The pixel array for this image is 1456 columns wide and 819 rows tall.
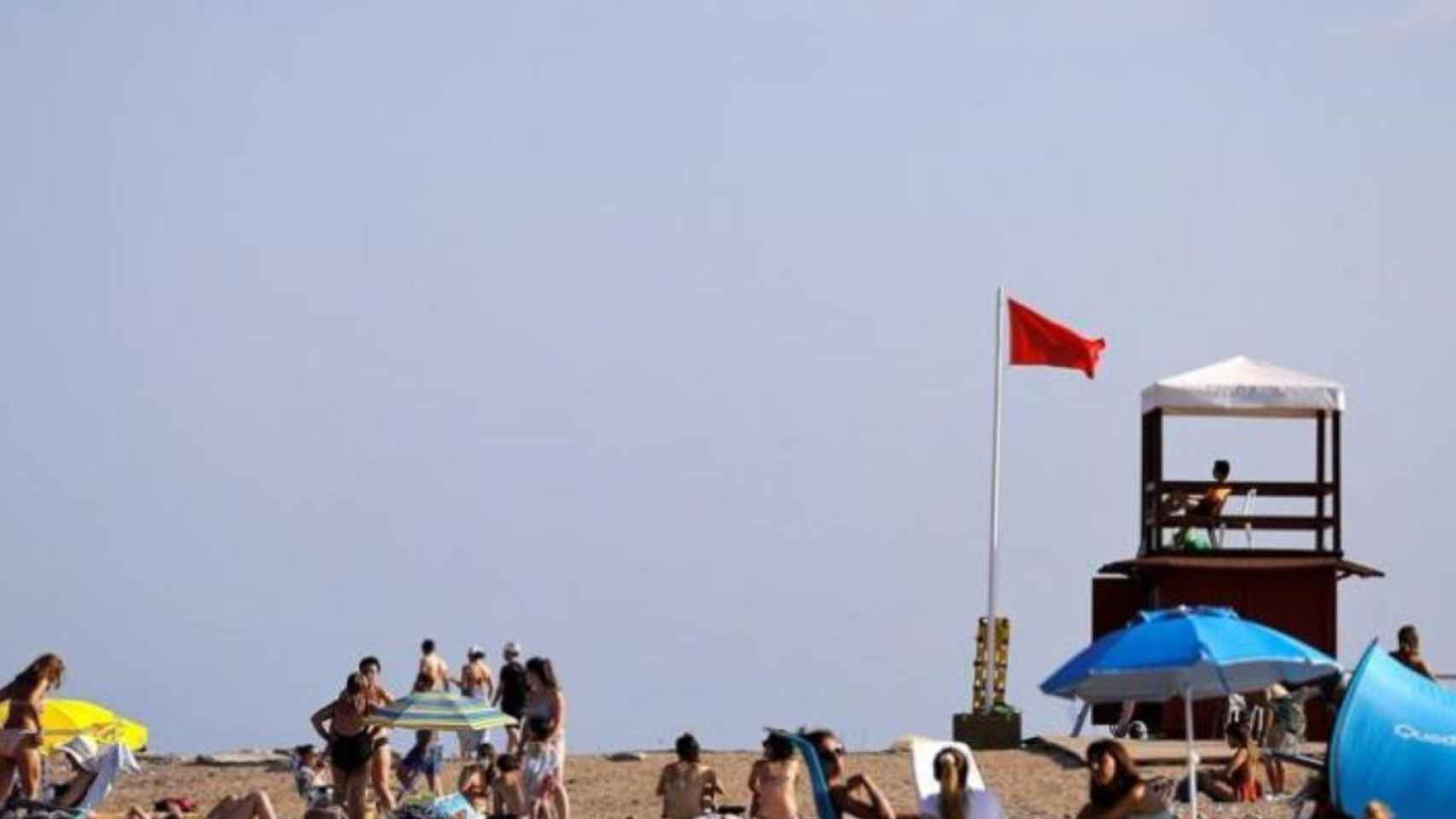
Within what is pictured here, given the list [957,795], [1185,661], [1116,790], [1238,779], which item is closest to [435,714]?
[1238,779]

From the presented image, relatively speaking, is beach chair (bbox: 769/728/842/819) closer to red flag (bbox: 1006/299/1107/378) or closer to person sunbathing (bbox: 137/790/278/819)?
person sunbathing (bbox: 137/790/278/819)

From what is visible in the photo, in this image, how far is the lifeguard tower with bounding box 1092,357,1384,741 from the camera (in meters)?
32.8

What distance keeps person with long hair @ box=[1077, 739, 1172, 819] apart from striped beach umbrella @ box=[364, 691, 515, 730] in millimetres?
7484

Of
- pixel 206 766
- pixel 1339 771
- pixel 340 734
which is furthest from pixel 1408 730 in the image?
pixel 206 766

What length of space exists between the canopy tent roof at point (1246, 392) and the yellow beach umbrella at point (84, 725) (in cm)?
1170

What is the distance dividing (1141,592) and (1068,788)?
20.7ft

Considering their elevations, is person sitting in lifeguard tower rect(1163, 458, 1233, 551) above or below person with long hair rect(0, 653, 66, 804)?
above

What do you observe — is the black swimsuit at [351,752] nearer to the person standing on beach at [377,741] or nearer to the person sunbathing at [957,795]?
the person standing on beach at [377,741]

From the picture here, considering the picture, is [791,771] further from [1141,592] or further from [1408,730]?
[1141,592]

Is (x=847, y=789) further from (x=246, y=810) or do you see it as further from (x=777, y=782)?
(x=246, y=810)

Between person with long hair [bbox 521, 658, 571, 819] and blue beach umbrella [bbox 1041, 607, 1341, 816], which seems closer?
blue beach umbrella [bbox 1041, 607, 1341, 816]

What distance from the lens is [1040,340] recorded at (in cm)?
3541

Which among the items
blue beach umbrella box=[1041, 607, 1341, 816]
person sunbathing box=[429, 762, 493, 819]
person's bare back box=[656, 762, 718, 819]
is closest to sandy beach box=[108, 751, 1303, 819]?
person sunbathing box=[429, 762, 493, 819]

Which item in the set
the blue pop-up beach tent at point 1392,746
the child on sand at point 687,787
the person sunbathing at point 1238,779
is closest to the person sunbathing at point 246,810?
the child on sand at point 687,787
